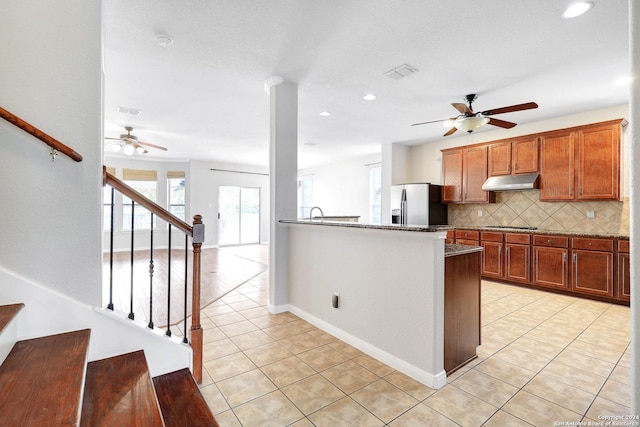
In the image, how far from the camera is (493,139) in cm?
550

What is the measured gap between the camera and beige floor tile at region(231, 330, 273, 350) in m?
2.64

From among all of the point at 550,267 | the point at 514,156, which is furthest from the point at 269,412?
the point at 514,156

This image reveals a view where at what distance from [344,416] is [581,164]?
4813 millimetres

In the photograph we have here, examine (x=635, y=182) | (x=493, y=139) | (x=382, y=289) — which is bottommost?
(x=382, y=289)

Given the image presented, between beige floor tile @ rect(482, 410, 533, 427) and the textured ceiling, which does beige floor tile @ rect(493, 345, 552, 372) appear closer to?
beige floor tile @ rect(482, 410, 533, 427)

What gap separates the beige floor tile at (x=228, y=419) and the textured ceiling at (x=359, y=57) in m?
2.71

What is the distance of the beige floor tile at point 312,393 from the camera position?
6.07ft

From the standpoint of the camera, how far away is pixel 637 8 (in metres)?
0.97

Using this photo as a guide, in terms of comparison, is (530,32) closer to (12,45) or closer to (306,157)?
(12,45)

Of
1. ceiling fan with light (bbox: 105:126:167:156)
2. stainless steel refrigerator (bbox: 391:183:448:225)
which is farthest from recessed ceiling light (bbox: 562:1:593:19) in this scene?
ceiling fan with light (bbox: 105:126:167:156)

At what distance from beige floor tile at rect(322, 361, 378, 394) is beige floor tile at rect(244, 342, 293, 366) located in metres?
0.43

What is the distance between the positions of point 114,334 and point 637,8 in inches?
103

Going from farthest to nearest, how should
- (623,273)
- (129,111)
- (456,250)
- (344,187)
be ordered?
(344,187) → (129,111) → (623,273) → (456,250)

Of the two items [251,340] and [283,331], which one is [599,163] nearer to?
[283,331]
